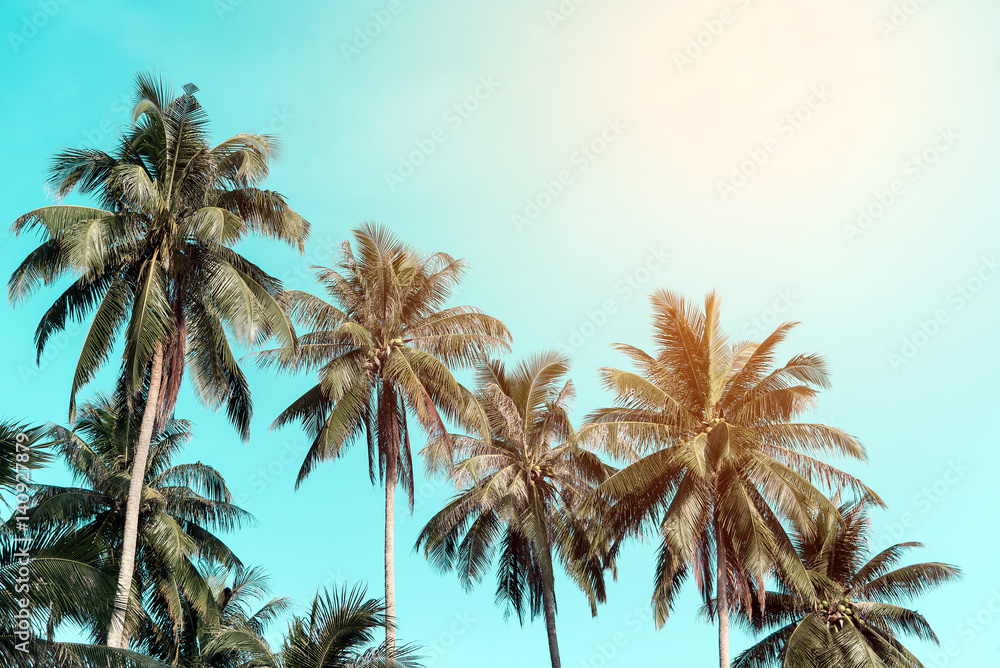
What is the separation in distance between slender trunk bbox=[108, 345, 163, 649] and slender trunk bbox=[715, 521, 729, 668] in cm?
1439

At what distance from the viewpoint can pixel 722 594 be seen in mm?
23156

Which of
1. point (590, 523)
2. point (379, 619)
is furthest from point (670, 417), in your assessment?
point (379, 619)

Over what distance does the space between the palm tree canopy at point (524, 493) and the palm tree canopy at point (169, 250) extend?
765cm

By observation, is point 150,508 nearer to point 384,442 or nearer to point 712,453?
point 384,442

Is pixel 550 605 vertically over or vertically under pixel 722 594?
over

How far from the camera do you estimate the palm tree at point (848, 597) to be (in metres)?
27.6

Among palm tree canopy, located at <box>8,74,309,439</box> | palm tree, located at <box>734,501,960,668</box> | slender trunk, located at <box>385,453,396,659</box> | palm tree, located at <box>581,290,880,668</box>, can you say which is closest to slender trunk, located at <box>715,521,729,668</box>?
palm tree, located at <box>581,290,880,668</box>

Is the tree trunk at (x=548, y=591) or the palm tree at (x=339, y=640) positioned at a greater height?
the tree trunk at (x=548, y=591)

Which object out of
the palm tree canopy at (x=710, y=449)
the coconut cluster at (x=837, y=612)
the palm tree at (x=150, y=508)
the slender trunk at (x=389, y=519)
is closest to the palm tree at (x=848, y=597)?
the coconut cluster at (x=837, y=612)

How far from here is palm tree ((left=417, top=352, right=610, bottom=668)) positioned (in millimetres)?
27047

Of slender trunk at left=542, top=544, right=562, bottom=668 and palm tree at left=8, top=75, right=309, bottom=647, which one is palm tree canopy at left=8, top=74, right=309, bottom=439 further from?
slender trunk at left=542, top=544, right=562, bottom=668

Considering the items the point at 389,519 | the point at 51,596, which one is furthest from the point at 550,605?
the point at 51,596

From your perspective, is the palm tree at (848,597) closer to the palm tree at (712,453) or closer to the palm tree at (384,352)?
the palm tree at (712,453)

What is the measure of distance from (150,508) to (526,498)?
11446 mm
